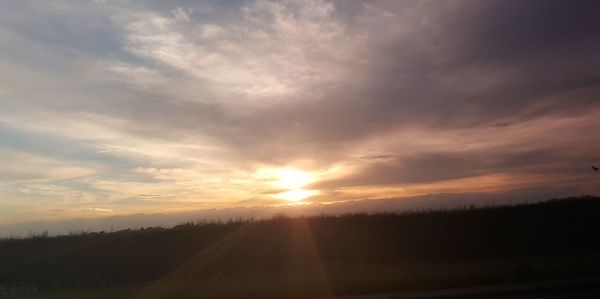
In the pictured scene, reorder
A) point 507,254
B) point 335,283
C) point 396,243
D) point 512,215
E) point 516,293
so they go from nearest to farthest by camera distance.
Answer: point 516,293 → point 335,283 → point 507,254 → point 396,243 → point 512,215

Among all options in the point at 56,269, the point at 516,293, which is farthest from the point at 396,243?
the point at 56,269

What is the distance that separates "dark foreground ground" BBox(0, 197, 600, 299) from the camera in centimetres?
2842

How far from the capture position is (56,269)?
32.8 metres

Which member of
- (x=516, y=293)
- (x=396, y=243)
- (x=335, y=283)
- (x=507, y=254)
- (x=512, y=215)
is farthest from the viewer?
(x=512, y=215)

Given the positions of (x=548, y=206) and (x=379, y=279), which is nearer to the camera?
(x=379, y=279)

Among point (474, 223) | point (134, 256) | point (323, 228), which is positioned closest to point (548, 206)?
point (474, 223)

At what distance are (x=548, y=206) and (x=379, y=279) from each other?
2153 centimetres

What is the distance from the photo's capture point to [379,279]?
Answer: 73.0 ft

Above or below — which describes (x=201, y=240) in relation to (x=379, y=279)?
above

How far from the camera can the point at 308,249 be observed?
112 ft

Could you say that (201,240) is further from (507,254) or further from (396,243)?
(507,254)

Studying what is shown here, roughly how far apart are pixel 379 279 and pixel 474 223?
647 inches

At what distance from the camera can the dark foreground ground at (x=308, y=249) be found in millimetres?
28422

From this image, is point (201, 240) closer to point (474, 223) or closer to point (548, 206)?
point (474, 223)
